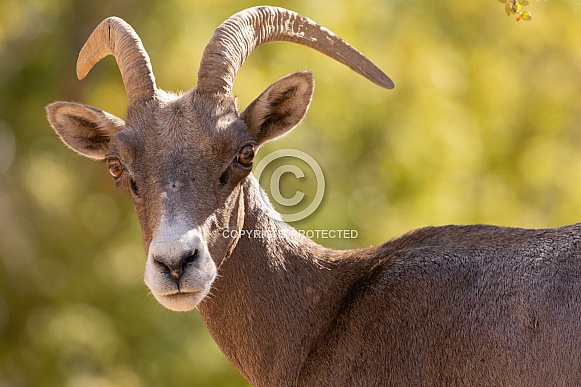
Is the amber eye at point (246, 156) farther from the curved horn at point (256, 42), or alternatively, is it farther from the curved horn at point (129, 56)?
the curved horn at point (129, 56)

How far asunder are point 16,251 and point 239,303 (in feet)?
64.6

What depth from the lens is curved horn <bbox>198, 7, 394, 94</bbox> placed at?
9.33 metres

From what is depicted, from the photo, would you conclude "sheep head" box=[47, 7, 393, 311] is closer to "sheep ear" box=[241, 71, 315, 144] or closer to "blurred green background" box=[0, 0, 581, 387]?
"sheep ear" box=[241, 71, 315, 144]

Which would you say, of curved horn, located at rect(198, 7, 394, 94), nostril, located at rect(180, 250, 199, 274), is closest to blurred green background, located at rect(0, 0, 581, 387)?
curved horn, located at rect(198, 7, 394, 94)

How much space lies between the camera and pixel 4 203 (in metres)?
27.4

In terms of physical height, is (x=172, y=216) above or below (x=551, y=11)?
below

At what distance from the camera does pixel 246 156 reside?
29.5 feet

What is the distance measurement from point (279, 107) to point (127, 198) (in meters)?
18.1

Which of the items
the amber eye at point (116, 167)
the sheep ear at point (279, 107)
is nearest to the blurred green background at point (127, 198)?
the sheep ear at point (279, 107)

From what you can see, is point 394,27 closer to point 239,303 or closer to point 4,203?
point 4,203

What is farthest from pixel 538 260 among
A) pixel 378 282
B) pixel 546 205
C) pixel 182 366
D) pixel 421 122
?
pixel 546 205

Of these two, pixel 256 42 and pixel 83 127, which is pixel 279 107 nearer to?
pixel 256 42

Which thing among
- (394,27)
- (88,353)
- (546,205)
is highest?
(394,27)

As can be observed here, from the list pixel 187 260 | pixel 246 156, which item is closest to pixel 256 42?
pixel 246 156
